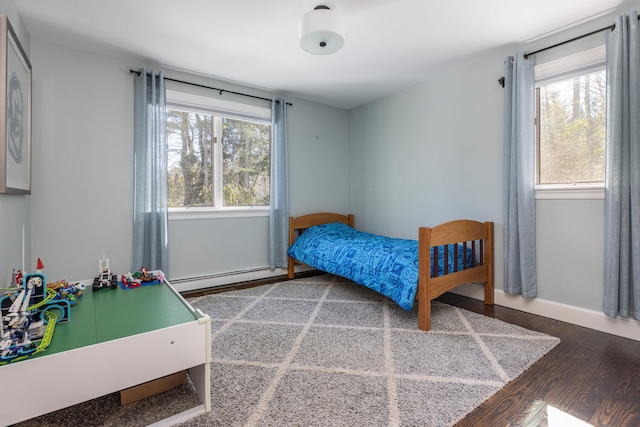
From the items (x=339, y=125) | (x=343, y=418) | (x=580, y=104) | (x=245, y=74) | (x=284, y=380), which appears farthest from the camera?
(x=339, y=125)

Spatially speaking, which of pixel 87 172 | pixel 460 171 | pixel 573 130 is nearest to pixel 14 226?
pixel 87 172

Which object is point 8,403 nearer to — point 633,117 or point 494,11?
point 494,11

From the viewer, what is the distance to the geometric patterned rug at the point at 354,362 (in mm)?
1335

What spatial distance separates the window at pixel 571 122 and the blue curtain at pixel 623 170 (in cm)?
18

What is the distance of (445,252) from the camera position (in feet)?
7.69

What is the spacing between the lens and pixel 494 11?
2.09 metres

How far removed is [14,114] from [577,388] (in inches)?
133

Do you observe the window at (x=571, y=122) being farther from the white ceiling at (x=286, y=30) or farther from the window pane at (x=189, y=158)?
the window pane at (x=189, y=158)

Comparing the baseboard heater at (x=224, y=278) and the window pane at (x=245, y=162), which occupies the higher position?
the window pane at (x=245, y=162)

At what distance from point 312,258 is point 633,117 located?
266 cm

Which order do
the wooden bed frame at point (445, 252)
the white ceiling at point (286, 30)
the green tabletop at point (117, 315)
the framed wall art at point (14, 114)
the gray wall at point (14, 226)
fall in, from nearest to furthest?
the green tabletop at point (117, 315) → the framed wall art at point (14, 114) → the gray wall at point (14, 226) → the white ceiling at point (286, 30) → the wooden bed frame at point (445, 252)

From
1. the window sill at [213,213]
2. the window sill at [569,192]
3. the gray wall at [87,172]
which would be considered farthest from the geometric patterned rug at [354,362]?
the window sill at [569,192]

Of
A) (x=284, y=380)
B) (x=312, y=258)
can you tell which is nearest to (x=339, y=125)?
(x=312, y=258)

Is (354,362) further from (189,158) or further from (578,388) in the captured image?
(189,158)
